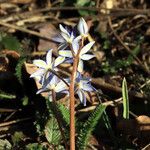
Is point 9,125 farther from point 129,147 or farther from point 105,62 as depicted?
point 105,62

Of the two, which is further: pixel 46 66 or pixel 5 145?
pixel 5 145

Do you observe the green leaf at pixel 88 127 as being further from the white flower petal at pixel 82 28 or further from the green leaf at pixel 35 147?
the white flower petal at pixel 82 28

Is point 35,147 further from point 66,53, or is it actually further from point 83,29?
point 83,29

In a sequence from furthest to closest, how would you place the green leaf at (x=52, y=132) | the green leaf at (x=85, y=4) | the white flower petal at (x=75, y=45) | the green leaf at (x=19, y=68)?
the green leaf at (x=85, y=4), the green leaf at (x=19, y=68), the green leaf at (x=52, y=132), the white flower petal at (x=75, y=45)

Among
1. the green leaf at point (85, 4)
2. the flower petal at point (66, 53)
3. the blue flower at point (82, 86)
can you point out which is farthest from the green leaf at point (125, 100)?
the green leaf at point (85, 4)

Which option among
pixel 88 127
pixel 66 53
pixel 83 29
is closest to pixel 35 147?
pixel 88 127

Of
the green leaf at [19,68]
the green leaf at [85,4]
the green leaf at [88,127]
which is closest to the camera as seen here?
the green leaf at [88,127]

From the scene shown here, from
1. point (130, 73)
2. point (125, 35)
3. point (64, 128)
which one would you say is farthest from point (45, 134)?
point (125, 35)
